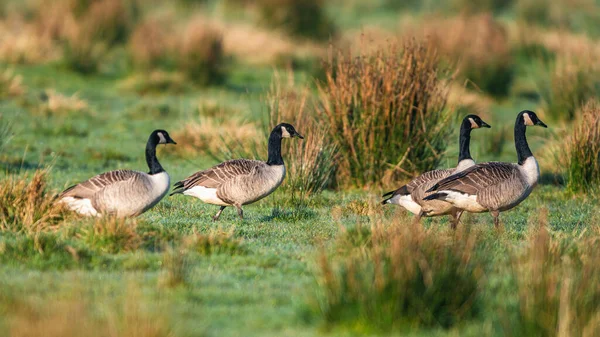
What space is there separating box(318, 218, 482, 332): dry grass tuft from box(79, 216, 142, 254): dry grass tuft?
2545mm

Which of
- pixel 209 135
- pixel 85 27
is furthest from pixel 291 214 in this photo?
pixel 85 27

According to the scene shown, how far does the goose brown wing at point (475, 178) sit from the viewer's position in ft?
37.0

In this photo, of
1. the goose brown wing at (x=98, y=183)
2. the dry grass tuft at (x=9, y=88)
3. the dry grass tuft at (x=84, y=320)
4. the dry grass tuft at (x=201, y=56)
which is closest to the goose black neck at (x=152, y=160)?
the goose brown wing at (x=98, y=183)

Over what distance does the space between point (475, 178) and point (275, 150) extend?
282 centimetres

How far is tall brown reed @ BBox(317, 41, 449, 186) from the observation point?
15.1m

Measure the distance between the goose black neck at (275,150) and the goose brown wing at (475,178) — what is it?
7.52ft

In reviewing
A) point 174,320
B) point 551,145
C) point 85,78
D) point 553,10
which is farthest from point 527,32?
point 174,320

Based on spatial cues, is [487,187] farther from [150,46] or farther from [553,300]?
[150,46]

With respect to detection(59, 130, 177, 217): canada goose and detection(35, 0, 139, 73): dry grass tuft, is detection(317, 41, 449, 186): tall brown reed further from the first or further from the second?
detection(35, 0, 139, 73): dry grass tuft

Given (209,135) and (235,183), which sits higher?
(235,183)

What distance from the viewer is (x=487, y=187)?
11.3 metres

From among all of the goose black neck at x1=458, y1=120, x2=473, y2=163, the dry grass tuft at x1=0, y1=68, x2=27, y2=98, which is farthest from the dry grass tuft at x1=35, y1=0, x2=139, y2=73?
the goose black neck at x1=458, y1=120, x2=473, y2=163

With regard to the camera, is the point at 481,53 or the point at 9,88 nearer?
the point at 9,88

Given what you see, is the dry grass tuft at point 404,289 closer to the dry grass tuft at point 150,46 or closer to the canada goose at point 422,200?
the canada goose at point 422,200
